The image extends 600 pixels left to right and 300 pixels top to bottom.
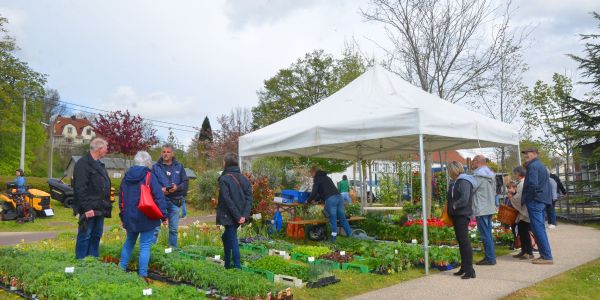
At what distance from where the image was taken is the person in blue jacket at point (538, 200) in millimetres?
7238

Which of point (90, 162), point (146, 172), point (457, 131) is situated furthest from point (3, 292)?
point (457, 131)

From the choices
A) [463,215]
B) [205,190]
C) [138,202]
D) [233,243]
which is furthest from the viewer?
[205,190]

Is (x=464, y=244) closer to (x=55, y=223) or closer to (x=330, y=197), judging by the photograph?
(x=330, y=197)

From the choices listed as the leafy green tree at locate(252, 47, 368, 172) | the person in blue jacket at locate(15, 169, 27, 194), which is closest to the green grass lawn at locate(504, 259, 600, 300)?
the person in blue jacket at locate(15, 169, 27, 194)

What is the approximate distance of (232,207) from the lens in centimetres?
614

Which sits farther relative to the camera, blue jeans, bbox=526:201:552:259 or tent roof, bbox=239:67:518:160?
blue jeans, bbox=526:201:552:259

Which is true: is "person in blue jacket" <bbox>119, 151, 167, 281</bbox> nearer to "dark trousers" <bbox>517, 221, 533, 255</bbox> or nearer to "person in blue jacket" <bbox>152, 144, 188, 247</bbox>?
"person in blue jacket" <bbox>152, 144, 188, 247</bbox>

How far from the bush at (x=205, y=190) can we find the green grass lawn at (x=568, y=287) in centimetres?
1536

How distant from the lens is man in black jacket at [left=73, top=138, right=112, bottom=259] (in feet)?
19.7

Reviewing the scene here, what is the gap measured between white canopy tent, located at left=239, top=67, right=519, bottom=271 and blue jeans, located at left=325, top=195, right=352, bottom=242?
60.1 inches

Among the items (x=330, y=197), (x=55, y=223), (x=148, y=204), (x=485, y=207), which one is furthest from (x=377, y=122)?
(x=55, y=223)

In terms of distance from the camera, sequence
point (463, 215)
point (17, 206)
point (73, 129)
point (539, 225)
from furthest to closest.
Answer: point (73, 129)
point (17, 206)
point (539, 225)
point (463, 215)

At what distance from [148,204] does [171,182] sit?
7.78 feet

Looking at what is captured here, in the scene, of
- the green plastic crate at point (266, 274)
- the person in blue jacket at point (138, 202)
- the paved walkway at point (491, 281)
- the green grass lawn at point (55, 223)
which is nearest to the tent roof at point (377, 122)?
the paved walkway at point (491, 281)
